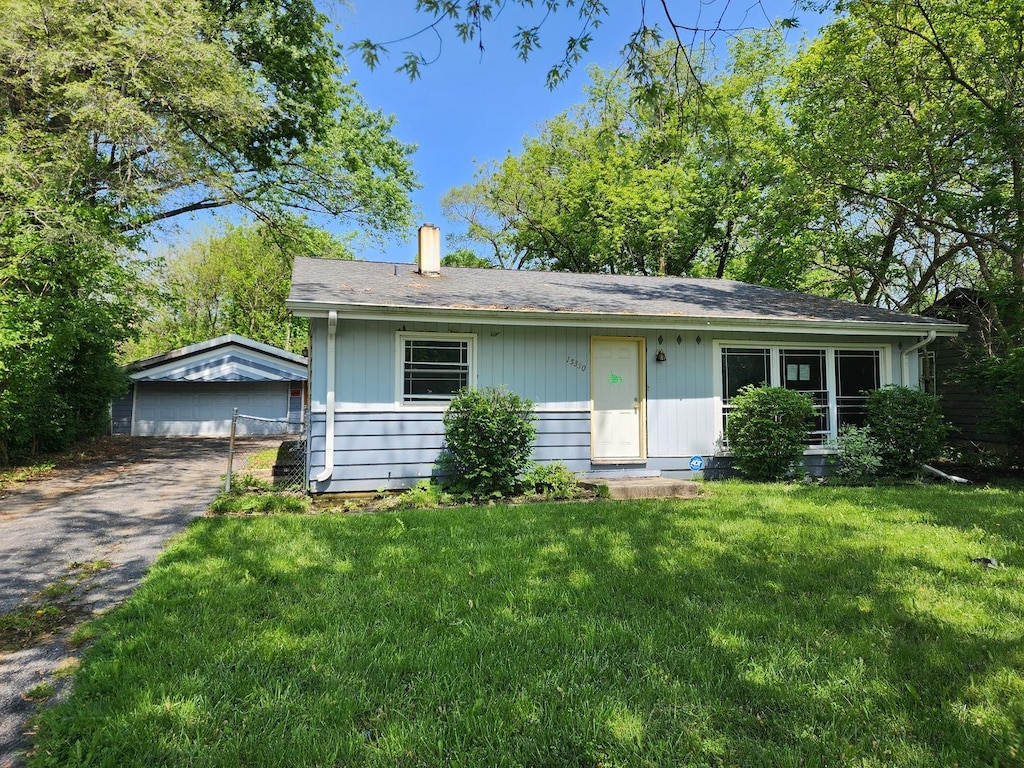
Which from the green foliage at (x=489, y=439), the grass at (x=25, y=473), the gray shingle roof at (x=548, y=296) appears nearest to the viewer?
the green foliage at (x=489, y=439)

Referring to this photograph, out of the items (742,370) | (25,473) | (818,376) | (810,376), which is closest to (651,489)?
(742,370)

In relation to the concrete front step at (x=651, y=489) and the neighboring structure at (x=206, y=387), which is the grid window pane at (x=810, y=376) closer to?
the concrete front step at (x=651, y=489)

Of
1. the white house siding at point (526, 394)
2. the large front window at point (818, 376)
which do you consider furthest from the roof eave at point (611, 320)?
the large front window at point (818, 376)

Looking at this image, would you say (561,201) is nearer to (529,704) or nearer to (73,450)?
(73,450)

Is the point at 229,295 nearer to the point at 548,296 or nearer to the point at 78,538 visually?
the point at 548,296

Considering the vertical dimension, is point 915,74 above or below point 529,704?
above

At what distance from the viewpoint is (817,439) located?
28.4 ft

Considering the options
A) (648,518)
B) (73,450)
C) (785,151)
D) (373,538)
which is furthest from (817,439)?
(73,450)

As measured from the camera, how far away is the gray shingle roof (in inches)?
274

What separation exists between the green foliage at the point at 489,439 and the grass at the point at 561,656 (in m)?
2.15

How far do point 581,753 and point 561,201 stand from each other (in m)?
21.4

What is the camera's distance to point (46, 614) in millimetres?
3336

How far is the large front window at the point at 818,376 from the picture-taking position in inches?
333

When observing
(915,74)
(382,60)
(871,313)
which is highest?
(915,74)
